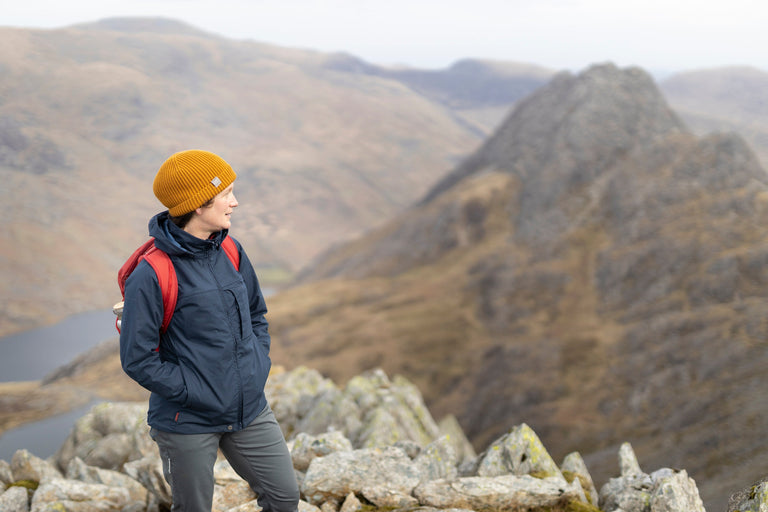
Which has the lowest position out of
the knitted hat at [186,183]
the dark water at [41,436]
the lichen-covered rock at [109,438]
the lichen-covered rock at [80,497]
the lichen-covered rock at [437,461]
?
the dark water at [41,436]

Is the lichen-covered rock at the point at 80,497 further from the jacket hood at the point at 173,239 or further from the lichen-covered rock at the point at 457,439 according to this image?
the lichen-covered rock at the point at 457,439

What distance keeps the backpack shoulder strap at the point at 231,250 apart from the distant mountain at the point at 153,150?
236 feet

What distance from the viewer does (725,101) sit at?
91.5 meters

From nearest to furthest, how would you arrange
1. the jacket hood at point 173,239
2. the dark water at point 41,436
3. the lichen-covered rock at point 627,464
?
1. the jacket hood at point 173,239
2. the lichen-covered rock at point 627,464
3. the dark water at point 41,436

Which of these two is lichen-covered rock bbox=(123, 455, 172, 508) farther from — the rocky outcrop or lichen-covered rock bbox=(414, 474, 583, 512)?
lichen-covered rock bbox=(414, 474, 583, 512)

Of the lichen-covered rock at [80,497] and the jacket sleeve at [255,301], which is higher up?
the jacket sleeve at [255,301]

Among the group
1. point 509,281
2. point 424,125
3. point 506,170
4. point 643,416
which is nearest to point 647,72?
point 506,170

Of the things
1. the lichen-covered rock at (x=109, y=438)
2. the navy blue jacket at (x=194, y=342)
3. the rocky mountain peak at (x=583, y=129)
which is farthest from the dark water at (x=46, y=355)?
the rocky mountain peak at (x=583, y=129)

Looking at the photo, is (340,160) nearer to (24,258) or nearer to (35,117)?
(35,117)

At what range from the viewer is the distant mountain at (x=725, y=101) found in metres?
65.1

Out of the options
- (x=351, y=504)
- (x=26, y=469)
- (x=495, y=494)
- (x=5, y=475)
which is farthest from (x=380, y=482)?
(x=5, y=475)

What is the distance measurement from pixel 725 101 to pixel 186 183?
361 feet

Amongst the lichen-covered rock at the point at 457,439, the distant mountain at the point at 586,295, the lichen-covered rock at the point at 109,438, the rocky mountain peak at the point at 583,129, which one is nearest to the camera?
the lichen-covered rock at the point at 109,438

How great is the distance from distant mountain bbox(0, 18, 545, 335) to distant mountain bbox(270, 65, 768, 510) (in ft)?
138
